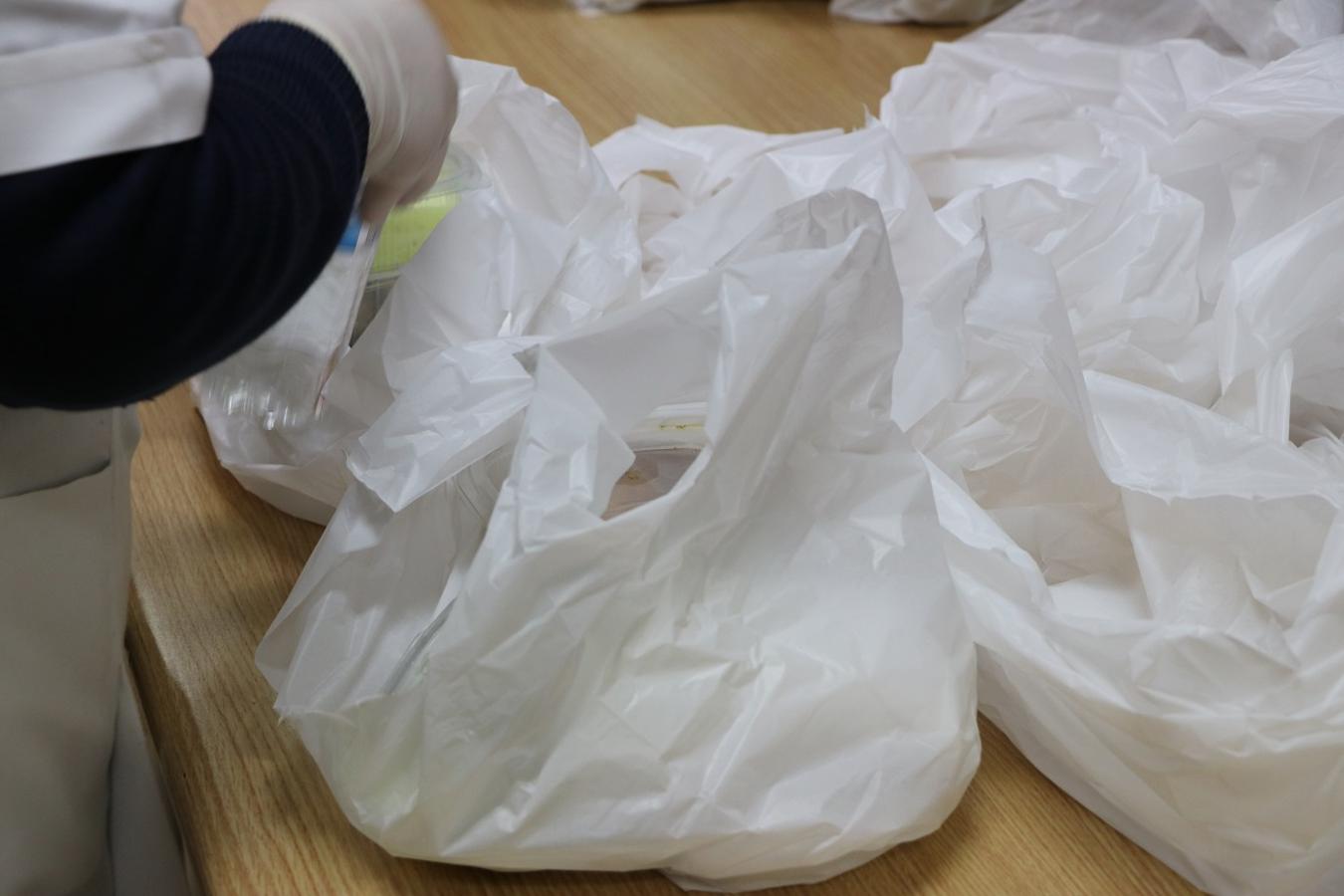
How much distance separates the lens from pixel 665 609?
Answer: 426mm

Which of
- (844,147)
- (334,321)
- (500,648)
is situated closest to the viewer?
(500,648)

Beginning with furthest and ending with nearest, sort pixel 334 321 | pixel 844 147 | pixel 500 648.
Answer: pixel 844 147 < pixel 334 321 < pixel 500 648

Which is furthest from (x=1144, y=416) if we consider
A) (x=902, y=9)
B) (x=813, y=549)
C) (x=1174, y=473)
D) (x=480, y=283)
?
(x=902, y=9)

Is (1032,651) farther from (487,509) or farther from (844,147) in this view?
(844,147)

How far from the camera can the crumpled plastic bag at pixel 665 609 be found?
1.32 feet

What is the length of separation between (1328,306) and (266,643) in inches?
18.6

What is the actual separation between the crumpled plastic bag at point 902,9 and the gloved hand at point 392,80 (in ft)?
1.89

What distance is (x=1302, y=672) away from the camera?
0.42 metres

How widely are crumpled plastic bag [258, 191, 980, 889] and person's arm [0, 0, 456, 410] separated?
11 centimetres

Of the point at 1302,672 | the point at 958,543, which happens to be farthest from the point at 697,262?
the point at 1302,672

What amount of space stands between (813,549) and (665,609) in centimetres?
6

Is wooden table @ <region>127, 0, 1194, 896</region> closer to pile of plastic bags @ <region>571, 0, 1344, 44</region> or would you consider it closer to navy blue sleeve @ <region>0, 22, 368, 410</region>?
navy blue sleeve @ <region>0, 22, 368, 410</region>

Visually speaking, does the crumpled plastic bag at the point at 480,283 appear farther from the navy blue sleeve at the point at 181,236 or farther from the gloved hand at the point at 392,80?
the navy blue sleeve at the point at 181,236

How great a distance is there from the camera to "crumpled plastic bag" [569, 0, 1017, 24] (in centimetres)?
102
